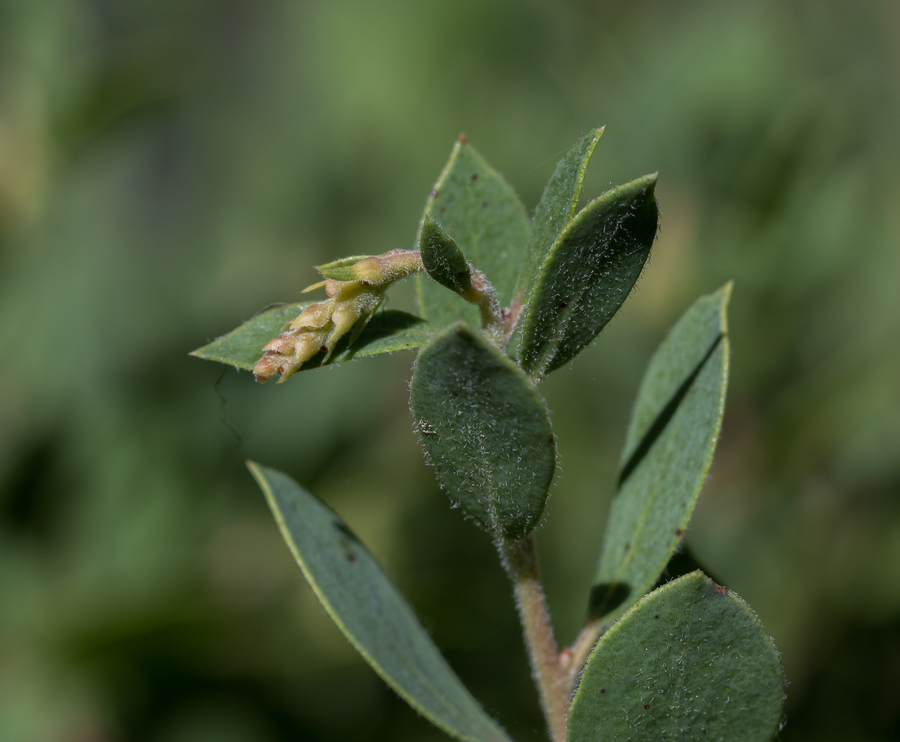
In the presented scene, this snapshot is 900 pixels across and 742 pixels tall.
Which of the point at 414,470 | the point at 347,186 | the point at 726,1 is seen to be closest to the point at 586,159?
the point at 414,470

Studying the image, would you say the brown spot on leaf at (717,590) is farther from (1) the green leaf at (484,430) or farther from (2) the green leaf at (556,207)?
(2) the green leaf at (556,207)

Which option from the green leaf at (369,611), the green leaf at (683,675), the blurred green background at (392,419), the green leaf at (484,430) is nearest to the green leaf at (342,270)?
the green leaf at (484,430)

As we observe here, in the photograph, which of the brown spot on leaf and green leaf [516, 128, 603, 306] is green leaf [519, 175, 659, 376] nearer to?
green leaf [516, 128, 603, 306]

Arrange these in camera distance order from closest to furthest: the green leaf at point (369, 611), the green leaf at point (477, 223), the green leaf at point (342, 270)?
the green leaf at point (342, 270) → the green leaf at point (369, 611) → the green leaf at point (477, 223)

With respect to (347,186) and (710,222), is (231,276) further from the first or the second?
(710,222)

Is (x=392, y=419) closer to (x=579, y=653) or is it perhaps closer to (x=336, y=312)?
(x=579, y=653)

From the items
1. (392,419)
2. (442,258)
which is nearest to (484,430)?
(442,258)

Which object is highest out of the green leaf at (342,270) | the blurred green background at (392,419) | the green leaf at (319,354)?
the green leaf at (342,270)
